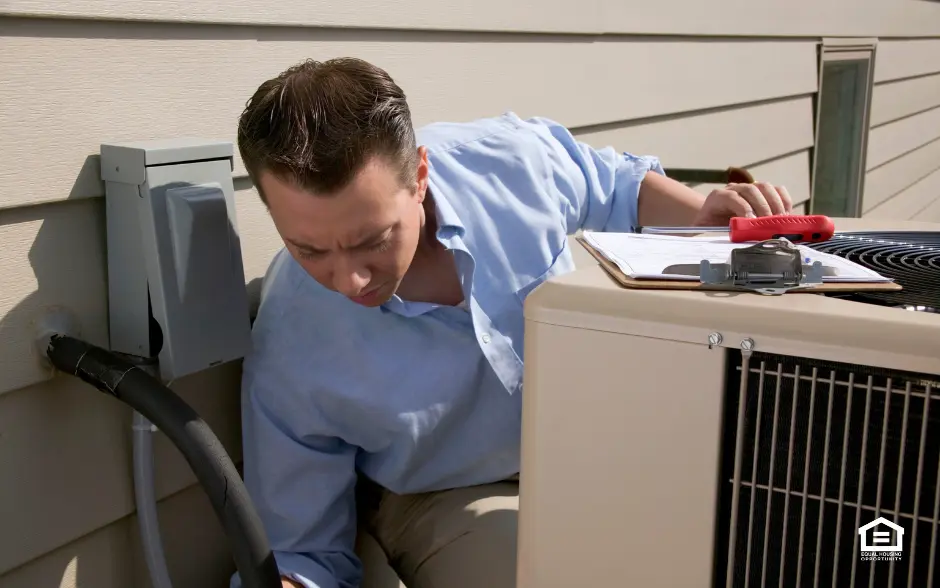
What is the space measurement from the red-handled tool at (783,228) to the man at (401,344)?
175 mm

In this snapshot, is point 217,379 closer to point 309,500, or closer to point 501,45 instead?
point 309,500

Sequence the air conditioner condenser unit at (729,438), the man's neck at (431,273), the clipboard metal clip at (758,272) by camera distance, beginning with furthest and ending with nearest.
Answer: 1. the man's neck at (431,273)
2. the clipboard metal clip at (758,272)
3. the air conditioner condenser unit at (729,438)

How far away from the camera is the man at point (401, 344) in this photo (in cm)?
120

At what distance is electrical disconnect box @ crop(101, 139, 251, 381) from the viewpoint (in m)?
1.18

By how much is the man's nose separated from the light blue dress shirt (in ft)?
0.66

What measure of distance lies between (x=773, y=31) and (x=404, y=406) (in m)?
2.59

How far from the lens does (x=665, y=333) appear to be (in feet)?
2.84

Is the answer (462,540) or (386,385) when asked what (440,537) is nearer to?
(462,540)

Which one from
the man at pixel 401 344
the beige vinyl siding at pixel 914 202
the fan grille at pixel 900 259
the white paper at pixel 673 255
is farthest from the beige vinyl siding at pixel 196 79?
the beige vinyl siding at pixel 914 202

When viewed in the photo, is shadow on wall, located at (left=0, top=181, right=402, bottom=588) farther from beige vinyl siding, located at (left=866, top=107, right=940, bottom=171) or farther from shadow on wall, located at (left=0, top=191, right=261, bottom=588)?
beige vinyl siding, located at (left=866, top=107, right=940, bottom=171)

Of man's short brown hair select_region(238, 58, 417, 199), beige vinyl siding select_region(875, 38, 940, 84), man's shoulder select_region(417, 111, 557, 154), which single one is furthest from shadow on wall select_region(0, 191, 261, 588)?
beige vinyl siding select_region(875, 38, 940, 84)

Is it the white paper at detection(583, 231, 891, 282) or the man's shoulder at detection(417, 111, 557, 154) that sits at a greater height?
the man's shoulder at detection(417, 111, 557, 154)

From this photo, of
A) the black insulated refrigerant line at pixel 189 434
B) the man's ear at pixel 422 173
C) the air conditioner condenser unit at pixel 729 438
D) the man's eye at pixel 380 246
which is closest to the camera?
the air conditioner condenser unit at pixel 729 438

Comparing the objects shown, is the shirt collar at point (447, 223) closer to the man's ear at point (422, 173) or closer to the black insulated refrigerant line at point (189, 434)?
the man's ear at point (422, 173)
